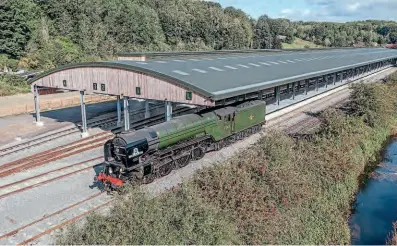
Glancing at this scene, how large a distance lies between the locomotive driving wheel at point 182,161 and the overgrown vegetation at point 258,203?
285 cm

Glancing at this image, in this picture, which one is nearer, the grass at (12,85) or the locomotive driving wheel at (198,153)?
the locomotive driving wheel at (198,153)

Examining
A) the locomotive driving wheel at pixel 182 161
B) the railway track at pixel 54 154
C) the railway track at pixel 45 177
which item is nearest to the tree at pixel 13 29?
the railway track at pixel 54 154

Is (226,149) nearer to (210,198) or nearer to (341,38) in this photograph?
(210,198)

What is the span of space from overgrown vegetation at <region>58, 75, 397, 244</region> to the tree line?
51876mm

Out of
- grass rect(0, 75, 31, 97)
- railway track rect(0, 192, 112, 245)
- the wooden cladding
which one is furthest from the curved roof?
grass rect(0, 75, 31, 97)

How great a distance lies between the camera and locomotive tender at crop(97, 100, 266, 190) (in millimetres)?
16453

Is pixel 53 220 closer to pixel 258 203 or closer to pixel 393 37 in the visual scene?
pixel 258 203

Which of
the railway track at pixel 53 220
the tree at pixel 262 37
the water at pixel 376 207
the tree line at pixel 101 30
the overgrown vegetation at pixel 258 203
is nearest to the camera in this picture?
Result: the overgrown vegetation at pixel 258 203

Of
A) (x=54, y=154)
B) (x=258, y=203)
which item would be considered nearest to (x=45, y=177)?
(x=54, y=154)

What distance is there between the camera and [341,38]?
172 metres

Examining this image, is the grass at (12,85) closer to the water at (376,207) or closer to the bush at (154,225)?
the bush at (154,225)

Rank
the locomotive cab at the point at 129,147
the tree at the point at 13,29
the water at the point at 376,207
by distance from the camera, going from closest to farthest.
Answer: the locomotive cab at the point at 129,147 < the water at the point at 376,207 < the tree at the point at 13,29

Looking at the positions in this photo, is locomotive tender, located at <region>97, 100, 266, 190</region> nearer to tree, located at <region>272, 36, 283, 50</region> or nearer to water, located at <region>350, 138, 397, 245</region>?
water, located at <region>350, 138, 397, 245</region>

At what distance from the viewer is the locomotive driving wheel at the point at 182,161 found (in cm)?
1926
